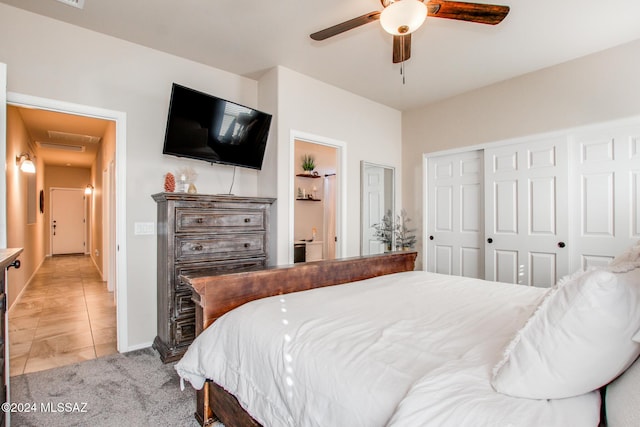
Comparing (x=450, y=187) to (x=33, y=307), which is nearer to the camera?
(x=33, y=307)

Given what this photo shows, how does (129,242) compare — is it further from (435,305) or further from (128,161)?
(435,305)

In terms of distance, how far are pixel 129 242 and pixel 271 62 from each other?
7.36 ft

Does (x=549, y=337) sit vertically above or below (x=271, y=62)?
below

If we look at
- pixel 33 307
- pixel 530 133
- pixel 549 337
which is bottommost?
pixel 33 307

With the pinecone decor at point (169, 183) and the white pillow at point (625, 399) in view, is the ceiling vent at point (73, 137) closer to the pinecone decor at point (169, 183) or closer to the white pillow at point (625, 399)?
the pinecone decor at point (169, 183)

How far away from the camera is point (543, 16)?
2.63 m

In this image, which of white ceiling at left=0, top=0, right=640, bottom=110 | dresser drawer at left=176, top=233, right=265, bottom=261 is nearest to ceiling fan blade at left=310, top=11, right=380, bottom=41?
white ceiling at left=0, top=0, right=640, bottom=110

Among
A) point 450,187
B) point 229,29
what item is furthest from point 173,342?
point 450,187

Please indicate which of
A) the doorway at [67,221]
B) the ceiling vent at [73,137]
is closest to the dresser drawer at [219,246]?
the ceiling vent at [73,137]

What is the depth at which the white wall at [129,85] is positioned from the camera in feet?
8.41

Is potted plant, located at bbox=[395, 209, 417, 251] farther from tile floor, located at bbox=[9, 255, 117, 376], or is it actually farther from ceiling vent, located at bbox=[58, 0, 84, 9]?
ceiling vent, located at bbox=[58, 0, 84, 9]

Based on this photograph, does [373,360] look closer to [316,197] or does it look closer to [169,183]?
[169,183]

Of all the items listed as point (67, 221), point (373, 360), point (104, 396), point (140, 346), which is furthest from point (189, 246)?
point (67, 221)

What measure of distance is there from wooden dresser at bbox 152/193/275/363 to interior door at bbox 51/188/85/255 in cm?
894
